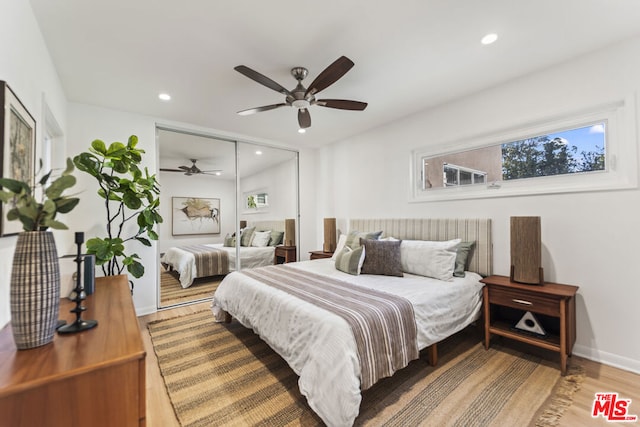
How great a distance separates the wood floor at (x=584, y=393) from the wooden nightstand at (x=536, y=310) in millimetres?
179

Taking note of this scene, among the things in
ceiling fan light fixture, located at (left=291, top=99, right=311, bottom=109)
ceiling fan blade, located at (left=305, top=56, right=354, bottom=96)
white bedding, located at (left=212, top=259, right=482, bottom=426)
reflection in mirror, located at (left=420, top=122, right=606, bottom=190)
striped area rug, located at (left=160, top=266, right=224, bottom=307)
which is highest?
ceiling fan blade, located at (left=305, top=56, right=354, bottom=96)

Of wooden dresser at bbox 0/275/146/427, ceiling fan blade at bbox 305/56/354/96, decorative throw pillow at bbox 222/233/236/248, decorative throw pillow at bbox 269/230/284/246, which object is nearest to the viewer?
wooden dresser at bbox 0/275/146/427

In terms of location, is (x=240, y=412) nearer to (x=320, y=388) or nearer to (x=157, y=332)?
(x=320, y=388)

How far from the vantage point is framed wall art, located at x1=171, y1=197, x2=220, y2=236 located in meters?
3.88

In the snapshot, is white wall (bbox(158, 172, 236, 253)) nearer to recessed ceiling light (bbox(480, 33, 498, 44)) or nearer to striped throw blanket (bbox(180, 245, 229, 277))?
striped throw blanket (bbox(180, 245, 229, 277))

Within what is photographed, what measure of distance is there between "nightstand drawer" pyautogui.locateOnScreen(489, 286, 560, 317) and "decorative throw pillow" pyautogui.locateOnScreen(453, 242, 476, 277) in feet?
1.04

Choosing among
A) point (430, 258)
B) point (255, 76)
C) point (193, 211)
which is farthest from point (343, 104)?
point (193, 211)

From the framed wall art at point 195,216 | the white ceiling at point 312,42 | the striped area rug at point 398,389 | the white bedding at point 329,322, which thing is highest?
the white ceiling at point 312,42

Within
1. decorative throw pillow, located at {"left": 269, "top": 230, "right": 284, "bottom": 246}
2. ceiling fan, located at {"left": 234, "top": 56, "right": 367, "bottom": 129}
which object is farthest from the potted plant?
decorative throw pillow, located at {"left": 269, "top": 230, "right": 284, "bottom": 246}

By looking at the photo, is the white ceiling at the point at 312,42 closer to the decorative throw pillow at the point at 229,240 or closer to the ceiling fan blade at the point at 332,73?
the ceiling fan blade at the point at 332,73

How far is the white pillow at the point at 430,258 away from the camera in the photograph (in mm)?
2613

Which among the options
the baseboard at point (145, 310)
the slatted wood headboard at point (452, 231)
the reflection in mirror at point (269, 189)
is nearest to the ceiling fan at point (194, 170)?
the reflection in mirror at point (269, 189)

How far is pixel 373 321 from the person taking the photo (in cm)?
171

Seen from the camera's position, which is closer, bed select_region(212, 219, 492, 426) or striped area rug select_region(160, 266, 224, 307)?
bed select_region(212, 219, 492, 426)
